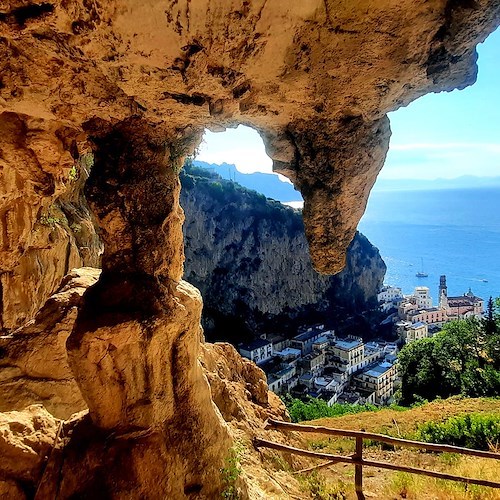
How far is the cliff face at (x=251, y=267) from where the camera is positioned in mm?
59312

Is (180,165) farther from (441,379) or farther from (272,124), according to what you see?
(441,379)

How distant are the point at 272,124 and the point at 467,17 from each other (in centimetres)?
248

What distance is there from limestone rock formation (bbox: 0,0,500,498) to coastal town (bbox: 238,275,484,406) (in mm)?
39187

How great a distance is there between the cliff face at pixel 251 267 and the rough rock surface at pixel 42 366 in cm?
4955

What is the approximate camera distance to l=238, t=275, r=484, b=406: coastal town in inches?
1832

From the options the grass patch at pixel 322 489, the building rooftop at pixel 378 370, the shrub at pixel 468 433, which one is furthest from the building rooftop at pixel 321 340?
the grass patch at pixel 322 489

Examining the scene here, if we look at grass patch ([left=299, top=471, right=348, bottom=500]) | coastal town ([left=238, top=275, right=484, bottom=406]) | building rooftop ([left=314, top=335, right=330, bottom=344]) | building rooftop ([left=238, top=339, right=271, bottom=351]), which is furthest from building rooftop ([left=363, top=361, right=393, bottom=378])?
grass patch ([left=299, top=471, right=348, bottom=500])

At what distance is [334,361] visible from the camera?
171 feet

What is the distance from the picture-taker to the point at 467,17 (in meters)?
3.52

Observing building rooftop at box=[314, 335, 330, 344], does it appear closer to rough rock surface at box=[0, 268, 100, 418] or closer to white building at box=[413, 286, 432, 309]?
white building at box=[413, 286, 432, 309]

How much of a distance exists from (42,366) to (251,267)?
5319cm

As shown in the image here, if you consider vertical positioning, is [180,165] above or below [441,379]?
above

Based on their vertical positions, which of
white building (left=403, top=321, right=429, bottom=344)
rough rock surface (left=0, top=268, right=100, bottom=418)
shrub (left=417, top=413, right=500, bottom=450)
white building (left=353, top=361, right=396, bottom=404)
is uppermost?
white building (left=403, top=321, right=429, bottom=344)

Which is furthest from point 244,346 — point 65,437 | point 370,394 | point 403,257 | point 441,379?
point 403,257
